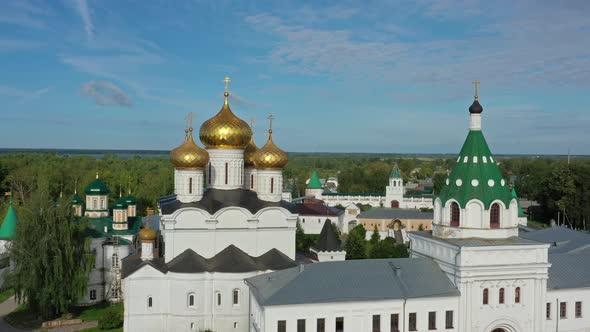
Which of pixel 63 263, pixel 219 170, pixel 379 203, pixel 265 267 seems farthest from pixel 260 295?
pixel 379 203

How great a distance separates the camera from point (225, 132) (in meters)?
21.1

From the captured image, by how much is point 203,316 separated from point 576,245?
49.8 ft

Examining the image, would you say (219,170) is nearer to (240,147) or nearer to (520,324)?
(240,147)

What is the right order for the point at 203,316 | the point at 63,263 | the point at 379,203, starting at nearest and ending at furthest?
1. the point at 203,316
2. the point at 63,263
3. the point at 379,203

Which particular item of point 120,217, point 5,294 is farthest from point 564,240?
point 5,294

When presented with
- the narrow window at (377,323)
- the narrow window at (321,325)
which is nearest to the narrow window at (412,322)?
the narrow window at (377,323)

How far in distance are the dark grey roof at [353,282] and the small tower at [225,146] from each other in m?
5.25

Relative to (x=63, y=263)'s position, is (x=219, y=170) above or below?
above

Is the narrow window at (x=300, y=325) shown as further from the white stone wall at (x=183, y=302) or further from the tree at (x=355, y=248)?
the tree at (x=355, y=248)

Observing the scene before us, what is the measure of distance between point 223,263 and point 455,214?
7872mm

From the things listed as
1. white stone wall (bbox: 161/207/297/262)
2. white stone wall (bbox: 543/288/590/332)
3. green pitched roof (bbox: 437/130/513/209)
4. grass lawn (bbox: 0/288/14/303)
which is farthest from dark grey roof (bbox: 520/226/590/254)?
grass lawn (bbox: 0/288/14/303)

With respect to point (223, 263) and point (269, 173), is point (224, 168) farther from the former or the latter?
point (223, 263)

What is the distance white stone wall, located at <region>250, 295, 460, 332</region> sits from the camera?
15117mm

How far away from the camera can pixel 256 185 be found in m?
22.2
